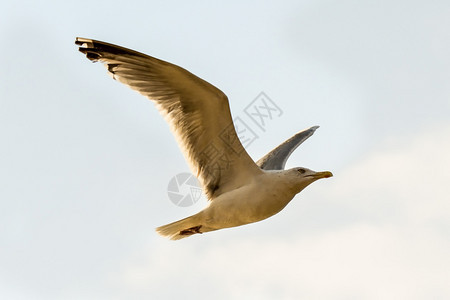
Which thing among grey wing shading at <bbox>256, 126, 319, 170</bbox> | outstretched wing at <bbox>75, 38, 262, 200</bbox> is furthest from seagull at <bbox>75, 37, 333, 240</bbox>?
grey wing shading at <bbox>256, 126, 319, 170</bbox>

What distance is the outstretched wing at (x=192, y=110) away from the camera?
9211mm

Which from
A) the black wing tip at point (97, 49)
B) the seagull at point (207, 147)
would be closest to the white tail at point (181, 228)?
the seagull at point (207, 147)

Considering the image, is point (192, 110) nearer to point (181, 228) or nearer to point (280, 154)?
point (181, 228)

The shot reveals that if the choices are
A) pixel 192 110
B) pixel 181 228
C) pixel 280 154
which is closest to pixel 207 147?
pixel 192 110

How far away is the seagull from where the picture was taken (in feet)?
30.4

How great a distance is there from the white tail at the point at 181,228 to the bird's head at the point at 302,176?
1.25 metres

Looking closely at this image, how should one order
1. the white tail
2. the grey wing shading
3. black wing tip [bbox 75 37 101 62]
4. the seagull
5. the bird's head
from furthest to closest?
the grey wing shading, the white tail, the bird's head, the seagull, black wing tip [bbox 75 37 101 62]

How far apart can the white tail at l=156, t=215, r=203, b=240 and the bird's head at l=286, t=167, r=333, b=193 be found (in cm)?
125

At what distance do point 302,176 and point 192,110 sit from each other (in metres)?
1.53

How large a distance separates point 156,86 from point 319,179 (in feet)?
7.37

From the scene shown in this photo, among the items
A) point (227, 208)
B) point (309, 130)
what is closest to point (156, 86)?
point (227, 208)

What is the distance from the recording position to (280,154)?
11562 millimetres

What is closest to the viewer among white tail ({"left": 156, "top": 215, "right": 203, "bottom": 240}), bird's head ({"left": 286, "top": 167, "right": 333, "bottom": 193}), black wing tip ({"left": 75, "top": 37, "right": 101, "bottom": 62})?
black wing tip ({"left": 75, "top": 37, "right": 101, "bottom": 62})

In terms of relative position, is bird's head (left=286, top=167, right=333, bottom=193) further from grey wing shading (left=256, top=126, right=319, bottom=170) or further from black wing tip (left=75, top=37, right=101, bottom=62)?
black wing tip (left=75, top=37, right=101, bottom=62)
